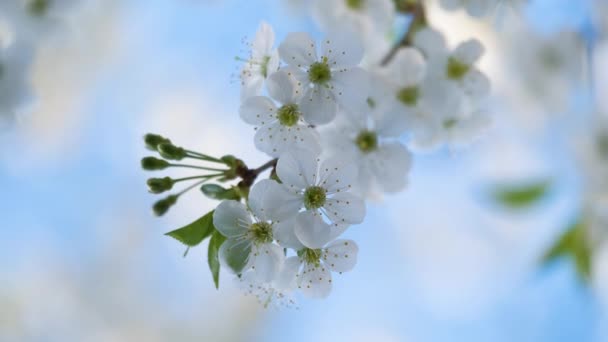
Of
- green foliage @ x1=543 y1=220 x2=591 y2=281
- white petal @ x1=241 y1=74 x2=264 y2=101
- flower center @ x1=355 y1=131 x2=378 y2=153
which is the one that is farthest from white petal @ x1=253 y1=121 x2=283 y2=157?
green foliage @ x1=543 y1=220 x2=591 y2=281

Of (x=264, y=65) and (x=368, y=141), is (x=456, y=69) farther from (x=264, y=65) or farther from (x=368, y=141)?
(x=264, y=65)

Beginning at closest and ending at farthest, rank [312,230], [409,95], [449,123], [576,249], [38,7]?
[312,230] → [409,95] → [449,123] → [38,7] → [576,249]

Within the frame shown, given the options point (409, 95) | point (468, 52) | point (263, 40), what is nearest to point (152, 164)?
point (263, 40)

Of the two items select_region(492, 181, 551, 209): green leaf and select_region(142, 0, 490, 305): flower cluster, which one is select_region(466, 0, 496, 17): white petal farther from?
select_region(492, 181, 551, 209): green leaf

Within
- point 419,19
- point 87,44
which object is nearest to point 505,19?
point 419,19

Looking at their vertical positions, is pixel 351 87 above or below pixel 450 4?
below

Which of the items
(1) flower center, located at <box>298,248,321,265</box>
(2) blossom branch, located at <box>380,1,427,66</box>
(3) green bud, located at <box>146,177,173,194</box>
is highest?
(2) blossom branch, located at <box>380,1,427,66</box>
